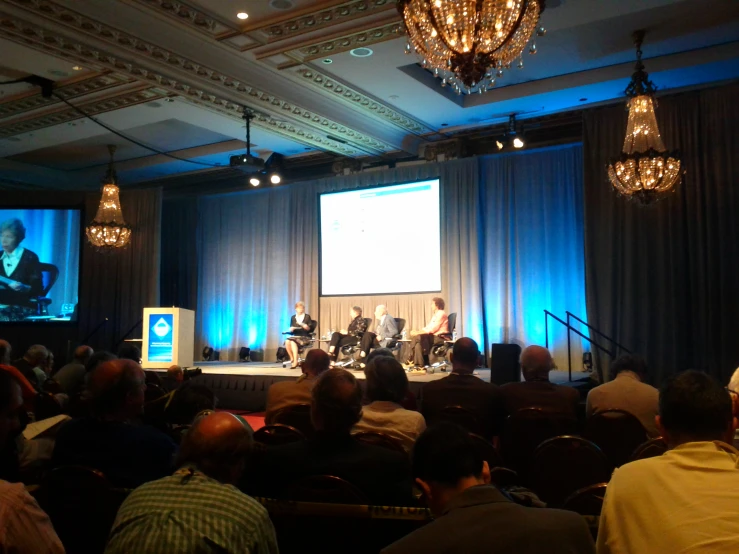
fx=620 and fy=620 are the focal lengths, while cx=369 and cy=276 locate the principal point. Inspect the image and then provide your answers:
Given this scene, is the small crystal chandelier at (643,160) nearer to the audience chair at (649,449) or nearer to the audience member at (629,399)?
the audience member at (629,399)

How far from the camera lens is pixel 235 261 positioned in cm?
1300

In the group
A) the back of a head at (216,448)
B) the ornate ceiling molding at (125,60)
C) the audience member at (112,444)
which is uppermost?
the ornate ceiling molding at (125,60)

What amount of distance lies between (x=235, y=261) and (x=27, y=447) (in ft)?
34.9

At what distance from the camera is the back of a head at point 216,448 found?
64.7 inches

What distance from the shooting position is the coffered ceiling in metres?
6.39

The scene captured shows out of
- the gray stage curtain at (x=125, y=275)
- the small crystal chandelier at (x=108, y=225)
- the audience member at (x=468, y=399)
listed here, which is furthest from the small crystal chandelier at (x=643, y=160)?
the gray stage curtain at (x=125, y=275)

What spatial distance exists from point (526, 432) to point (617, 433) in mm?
475

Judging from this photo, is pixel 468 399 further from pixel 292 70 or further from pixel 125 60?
pixel 125 60

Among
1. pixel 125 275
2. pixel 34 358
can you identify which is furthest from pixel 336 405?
pixel 125 275

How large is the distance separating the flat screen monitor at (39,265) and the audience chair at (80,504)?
427 inches

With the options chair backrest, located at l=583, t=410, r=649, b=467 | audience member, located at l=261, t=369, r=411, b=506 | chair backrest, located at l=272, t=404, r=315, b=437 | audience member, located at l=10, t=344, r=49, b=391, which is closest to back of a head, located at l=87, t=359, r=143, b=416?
audience member, located at l=261, t=369, r=411, b=506

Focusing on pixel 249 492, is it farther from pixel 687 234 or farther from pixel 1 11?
pixel 687 234

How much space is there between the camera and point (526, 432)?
3.34 meters

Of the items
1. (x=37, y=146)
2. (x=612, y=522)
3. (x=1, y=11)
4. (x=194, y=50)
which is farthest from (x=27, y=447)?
(x=37, y=146)
